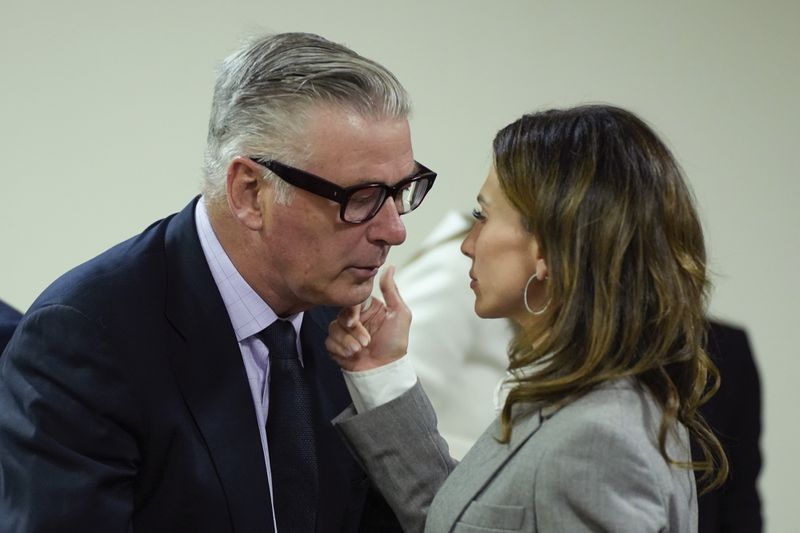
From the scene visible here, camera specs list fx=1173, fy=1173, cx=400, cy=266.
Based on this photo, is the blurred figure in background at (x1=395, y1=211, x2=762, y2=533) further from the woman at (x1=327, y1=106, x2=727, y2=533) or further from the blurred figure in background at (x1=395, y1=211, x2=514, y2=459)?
the woman at (x1=327, y1=106, x2=727, y2=533)

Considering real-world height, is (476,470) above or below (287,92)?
below

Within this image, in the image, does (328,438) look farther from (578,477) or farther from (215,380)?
(578,477)

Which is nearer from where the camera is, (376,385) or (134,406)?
(134,406)

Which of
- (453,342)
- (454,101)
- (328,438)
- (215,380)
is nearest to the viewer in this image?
(215,380)

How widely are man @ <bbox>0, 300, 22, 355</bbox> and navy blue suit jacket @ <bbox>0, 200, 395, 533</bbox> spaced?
0.22 meters

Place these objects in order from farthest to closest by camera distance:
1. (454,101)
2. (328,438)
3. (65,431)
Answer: (454,101)
(328,438)
(65,431)

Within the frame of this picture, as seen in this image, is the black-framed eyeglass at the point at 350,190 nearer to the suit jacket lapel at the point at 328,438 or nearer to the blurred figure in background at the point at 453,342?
the suit jacket lapel at the point at 328,438

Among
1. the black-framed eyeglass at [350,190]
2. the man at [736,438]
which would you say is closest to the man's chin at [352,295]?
the black-framed eyeglass at [350,190]

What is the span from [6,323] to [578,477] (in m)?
0.90

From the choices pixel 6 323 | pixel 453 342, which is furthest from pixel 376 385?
pixel 453 342

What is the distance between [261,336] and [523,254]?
1.39 ft

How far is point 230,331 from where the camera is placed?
61.9 inches

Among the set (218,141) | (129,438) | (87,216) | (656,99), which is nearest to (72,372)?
(129,438)

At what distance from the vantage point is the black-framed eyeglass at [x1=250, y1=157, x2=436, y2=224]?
5.07 ft
